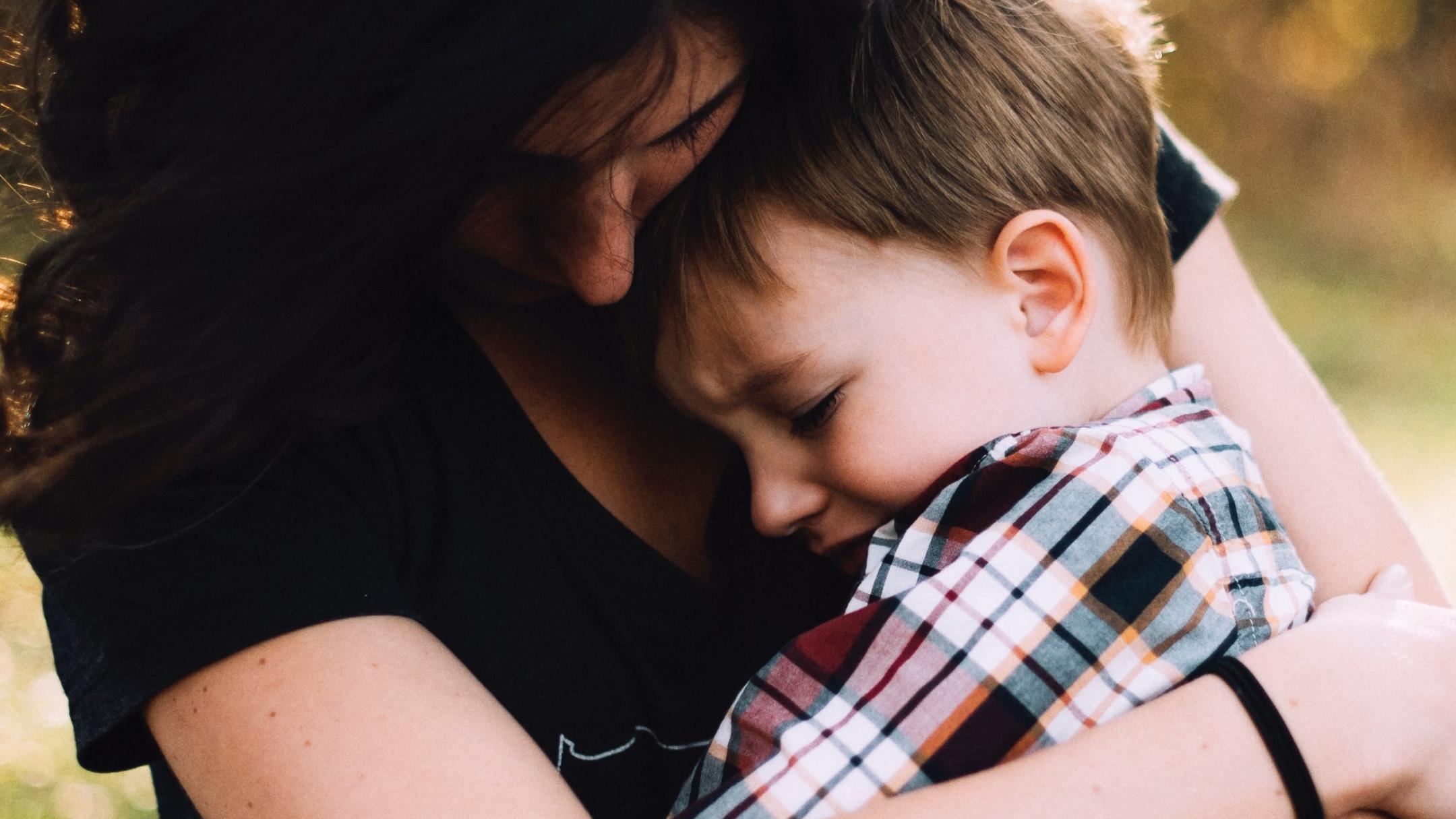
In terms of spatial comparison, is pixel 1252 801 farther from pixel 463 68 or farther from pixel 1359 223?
pixel 1359 223

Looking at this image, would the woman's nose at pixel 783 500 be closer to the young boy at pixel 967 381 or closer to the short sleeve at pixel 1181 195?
the young boy at pixel 967 381

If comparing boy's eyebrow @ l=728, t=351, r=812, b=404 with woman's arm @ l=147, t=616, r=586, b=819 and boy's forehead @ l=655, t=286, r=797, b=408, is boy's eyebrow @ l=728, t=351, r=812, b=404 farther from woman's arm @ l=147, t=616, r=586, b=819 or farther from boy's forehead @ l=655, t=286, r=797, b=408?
woman's arm @ l=147, t=616, r=586, b=819

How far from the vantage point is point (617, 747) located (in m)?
1.23

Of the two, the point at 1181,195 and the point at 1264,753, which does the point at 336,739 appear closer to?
the point at 1264,753

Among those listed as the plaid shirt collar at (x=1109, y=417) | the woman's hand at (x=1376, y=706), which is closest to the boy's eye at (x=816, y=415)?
the plaid shirt collar at (x=1109, y=417)

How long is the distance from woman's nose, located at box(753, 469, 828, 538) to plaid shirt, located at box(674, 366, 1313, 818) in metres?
0.21

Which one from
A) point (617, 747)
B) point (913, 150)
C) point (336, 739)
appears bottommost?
point (617, 747)

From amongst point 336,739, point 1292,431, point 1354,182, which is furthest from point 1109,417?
point 1354,182

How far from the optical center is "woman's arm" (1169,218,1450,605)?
1347 mm

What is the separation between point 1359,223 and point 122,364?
24.4 feet

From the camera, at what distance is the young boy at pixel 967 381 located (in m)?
1.03

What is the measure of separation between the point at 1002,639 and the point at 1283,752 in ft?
0.76

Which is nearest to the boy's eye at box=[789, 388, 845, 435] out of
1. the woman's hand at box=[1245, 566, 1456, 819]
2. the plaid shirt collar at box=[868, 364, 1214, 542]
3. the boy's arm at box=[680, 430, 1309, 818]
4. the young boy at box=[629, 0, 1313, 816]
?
the young boy at box=[629, 0, 1313, 816]

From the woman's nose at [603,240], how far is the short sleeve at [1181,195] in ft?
2.59
